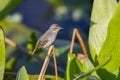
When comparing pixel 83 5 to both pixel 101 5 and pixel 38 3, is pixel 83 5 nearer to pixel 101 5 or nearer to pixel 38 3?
pixel 38 3

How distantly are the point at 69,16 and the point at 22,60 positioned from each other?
1053 mm

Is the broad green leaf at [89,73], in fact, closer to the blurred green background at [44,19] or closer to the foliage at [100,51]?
the foliage at [100,51]

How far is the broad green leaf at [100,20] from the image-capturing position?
0.70m

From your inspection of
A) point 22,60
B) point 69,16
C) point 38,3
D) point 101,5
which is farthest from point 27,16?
point 101,5

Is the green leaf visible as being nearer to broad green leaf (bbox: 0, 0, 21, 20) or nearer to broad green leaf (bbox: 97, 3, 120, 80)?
broad green leaf (bbox: 97, 3, 120, 80)

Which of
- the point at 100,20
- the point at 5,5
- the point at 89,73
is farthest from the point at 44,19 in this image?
the point at 89,73

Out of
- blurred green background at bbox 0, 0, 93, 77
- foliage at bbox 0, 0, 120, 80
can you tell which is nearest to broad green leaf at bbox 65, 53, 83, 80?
foliage at bbox 0, 0, 120, 80

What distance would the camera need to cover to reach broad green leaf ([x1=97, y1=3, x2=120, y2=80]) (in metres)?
0.62

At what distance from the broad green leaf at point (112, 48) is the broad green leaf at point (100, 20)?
0.05 meters

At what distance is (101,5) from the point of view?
71 centimetres

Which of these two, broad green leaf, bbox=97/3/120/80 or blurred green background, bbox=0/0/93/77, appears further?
blurred green background, bbox=0/0/93/77

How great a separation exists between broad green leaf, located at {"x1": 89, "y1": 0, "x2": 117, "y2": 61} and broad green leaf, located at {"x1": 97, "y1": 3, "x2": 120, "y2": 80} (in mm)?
47

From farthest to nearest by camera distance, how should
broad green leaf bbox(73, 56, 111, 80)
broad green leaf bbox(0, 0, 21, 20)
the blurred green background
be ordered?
the blurred green background → broad green leaf bbox(0, 0, 21, 20) → broad green leaf bbox(73, 56, 111, 80)

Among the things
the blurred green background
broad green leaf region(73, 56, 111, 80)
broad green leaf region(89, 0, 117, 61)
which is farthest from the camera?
the blurred green background
